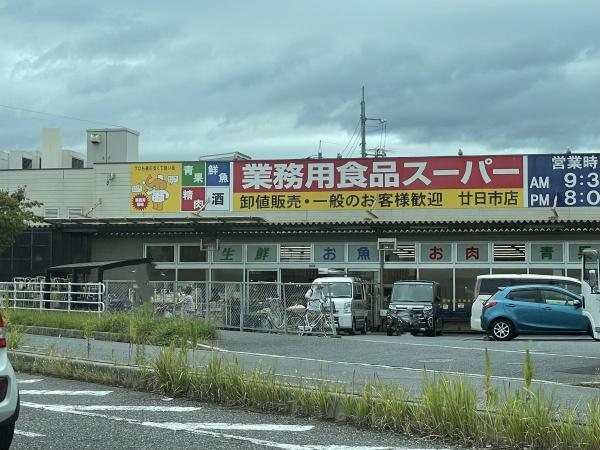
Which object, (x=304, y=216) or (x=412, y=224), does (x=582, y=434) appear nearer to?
(x=412, y=224)

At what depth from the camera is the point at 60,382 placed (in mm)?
10664

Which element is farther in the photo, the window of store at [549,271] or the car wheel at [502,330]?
the window of store at [549,271]

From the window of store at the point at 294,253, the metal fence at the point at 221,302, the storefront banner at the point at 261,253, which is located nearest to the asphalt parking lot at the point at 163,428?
the metal fence at the point at 221,302

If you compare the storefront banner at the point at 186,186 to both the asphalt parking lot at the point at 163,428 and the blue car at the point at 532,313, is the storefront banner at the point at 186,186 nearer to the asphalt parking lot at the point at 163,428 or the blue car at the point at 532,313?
the blue car at the point at 532,313

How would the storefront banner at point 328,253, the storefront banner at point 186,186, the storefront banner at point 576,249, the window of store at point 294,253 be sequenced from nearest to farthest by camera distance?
1. the storefront banner at point 576,249
2. the storefront banner at point 328,253
3. the window of store at point 294,253
4. the storefront banner at point 186,186

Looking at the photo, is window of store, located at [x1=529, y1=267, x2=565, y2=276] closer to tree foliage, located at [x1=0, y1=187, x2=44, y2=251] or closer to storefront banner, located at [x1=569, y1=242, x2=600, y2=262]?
storefront banner, located at [x1=569, y1=242, x2=600, y2=262]

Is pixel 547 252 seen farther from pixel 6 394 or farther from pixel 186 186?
pixel 6 394

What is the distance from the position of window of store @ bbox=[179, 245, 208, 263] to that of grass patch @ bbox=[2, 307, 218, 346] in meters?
10.6

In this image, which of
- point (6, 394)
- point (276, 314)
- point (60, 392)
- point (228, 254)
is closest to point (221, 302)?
point (276, 314)

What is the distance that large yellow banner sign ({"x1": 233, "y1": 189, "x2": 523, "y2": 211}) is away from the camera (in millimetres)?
29281

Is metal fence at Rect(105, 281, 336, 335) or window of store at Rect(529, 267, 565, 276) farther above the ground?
window of store at Rect(529, 267, 565, 276)

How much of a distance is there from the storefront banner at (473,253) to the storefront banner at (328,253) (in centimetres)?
463

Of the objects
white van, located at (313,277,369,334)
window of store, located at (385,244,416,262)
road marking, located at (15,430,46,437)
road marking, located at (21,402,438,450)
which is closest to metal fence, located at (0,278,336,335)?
white van, located at (313,277,369,334)

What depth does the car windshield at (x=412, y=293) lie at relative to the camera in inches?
1013
